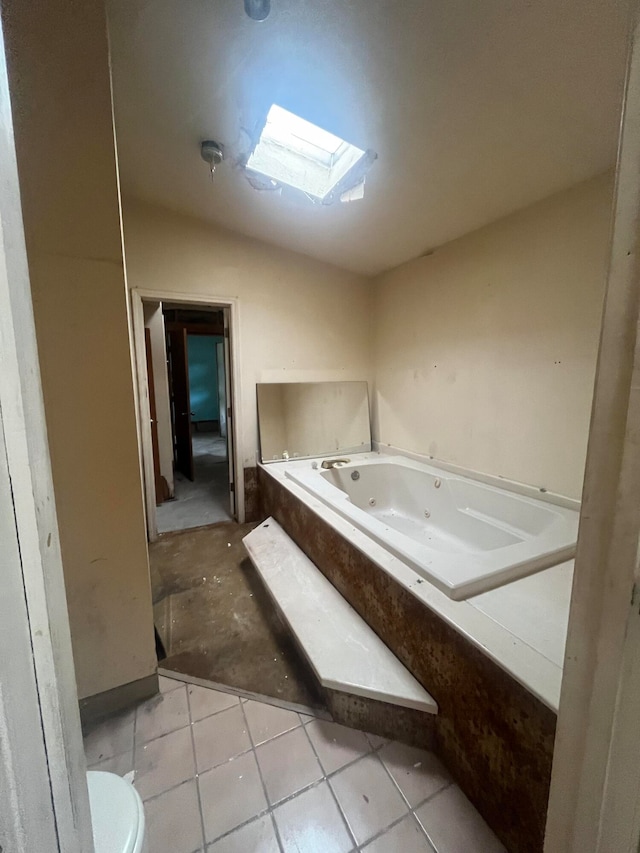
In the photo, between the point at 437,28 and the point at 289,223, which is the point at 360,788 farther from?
the point at 289,223

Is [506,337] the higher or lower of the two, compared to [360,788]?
higher

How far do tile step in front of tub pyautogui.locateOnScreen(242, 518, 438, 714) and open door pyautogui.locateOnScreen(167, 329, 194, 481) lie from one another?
2284 mm

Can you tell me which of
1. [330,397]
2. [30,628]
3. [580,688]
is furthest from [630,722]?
[330,397]

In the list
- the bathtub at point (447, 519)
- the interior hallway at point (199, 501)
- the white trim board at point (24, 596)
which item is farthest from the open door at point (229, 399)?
the white trim board at point (24, 596)

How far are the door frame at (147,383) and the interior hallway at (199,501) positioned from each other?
26 centimetres

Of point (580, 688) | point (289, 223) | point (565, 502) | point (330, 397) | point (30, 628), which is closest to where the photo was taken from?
point (30, 628)

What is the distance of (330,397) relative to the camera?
316cm

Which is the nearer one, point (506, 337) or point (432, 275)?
point (506, 337)

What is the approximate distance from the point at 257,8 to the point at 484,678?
209 cm

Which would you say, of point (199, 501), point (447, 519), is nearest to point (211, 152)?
point (447, 519)

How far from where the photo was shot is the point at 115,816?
69cm

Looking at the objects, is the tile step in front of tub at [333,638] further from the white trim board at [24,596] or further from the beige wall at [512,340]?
the beige wall at [512,340]

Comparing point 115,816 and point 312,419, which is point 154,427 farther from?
point 115,816

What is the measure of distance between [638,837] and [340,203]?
2414 mm
